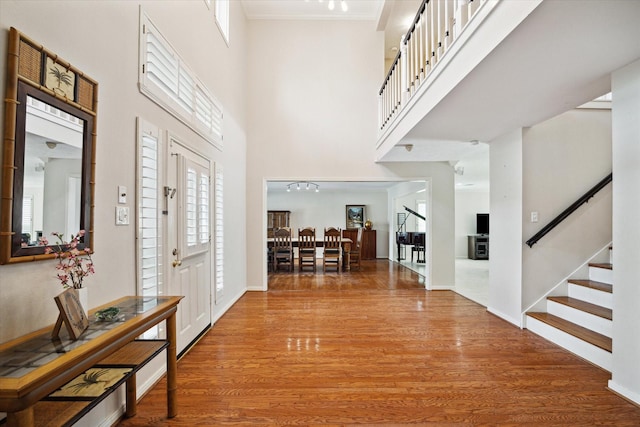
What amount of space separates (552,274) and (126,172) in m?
4.21

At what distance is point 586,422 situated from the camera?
186 cm

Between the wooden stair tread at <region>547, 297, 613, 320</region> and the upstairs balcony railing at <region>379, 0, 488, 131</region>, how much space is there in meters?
2.71

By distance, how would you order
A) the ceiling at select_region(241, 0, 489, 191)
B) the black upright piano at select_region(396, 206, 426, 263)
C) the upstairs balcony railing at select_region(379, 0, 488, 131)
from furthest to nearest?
the black upright piano at select_region(396, 206, 426, 263)
the ceiling at select_region(241, 0, 489, 191)
the upstairs balcony railing at select_region(379, 0, 488, 131)

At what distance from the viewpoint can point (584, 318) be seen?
2930 millimetres

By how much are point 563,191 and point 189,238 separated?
4.01 metres

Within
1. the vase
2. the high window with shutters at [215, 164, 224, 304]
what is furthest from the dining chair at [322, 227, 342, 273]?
the vase

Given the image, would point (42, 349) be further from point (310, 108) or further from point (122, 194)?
point (310, 108)

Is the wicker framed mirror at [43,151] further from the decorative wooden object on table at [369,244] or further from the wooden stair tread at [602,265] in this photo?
the decorative wooden object on table at [369,244]

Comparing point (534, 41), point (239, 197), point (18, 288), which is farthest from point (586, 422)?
point (239, 197)

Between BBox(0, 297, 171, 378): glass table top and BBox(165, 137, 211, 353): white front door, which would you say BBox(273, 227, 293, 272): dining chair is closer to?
BBox(165, 137, 211, 353): white front door

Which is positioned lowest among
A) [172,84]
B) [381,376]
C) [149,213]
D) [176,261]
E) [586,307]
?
[381,376]

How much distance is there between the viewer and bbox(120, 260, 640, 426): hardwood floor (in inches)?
75.4

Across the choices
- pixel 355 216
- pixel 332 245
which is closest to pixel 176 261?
pixel 332 245

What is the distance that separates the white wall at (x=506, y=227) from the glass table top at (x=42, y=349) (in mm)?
3770
